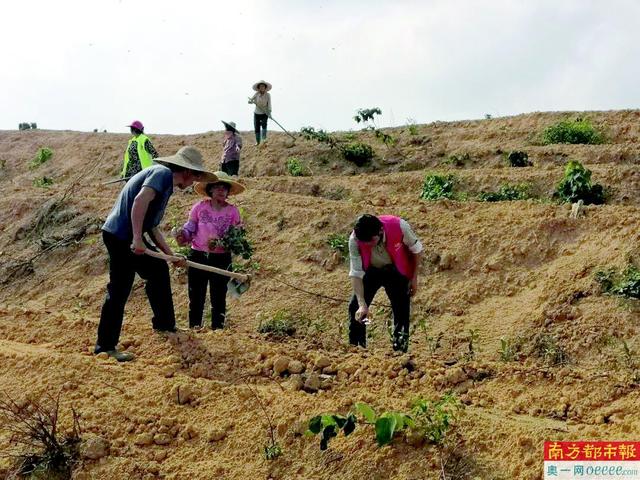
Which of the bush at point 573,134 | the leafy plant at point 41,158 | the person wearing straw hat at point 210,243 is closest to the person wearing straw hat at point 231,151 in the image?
the bush at point 573,134

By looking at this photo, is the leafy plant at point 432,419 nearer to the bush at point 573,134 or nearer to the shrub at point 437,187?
the shrub at point 437,187

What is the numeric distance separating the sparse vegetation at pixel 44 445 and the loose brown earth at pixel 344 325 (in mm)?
104

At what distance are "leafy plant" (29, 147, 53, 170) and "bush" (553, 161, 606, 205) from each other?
13.4 metres

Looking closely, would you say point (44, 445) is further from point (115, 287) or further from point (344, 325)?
point (344, 325)

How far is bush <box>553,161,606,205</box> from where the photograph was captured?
10039 mm

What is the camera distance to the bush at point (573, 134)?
43.5ft

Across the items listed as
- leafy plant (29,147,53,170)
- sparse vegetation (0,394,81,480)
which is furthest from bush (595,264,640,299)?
leafy plant (29,147,53,170)

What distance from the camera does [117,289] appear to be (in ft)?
18.2

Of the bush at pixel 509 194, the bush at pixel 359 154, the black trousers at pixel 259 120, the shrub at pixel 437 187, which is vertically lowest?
the bush at pixel 509 194

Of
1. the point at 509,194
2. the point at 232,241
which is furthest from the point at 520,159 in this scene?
the point at 232,241

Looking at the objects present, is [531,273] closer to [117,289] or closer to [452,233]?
[452,233]

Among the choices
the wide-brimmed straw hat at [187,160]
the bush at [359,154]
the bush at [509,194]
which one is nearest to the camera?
the wide-brimmed straw hat at [187,160]

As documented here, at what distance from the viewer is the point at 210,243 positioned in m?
6.78

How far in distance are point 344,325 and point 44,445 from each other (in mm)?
4119
